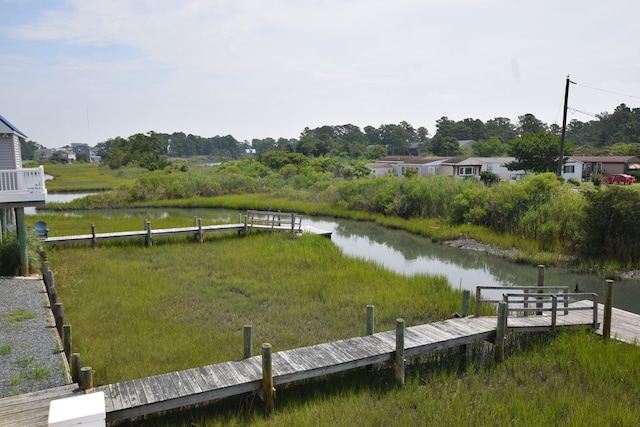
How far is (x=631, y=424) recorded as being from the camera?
6590 millimetres

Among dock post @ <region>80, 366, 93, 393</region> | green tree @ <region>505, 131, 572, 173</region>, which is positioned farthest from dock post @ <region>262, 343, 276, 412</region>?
green tree @ <region>505, 131, 572, 173</region>

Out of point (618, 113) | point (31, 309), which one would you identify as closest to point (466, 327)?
point (31, 309)

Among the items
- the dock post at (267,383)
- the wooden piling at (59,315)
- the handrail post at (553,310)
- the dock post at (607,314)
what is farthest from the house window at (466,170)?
the dock post at (267,383)

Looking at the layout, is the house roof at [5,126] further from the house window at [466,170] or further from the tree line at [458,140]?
the house window at [466,170]

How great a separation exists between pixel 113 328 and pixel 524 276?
46.6 ft

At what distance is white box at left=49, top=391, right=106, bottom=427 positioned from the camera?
3979 mm

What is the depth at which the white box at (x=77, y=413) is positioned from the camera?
398cm

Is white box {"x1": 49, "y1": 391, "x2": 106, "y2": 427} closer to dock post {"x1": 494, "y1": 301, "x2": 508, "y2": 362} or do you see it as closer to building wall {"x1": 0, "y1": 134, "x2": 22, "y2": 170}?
dock post {"x1": 494, "y1": 301, "x2": 508, "y2": 362}

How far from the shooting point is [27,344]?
29.0 ft

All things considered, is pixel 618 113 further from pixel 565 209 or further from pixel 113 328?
pixel 113 328

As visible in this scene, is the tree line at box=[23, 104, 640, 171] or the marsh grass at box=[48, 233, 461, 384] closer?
the marsh grass at box=[48, 233, 461, 384]

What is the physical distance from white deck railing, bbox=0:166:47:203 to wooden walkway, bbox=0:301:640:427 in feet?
30.1

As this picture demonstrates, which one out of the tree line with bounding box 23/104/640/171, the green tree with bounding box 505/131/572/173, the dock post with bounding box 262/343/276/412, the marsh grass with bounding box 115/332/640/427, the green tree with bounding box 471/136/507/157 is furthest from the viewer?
the green tree with bounding box 471/136/507/157

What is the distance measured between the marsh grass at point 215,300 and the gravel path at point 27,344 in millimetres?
640
